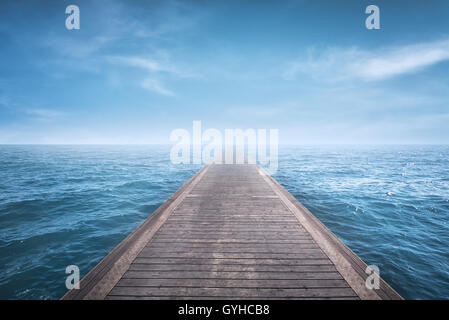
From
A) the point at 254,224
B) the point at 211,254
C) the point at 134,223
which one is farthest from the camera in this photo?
the point at 134,223

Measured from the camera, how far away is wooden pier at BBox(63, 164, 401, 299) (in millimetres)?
3367

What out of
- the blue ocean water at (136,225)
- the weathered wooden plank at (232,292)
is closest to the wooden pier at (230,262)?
the weathered wooden plank at (232,292)

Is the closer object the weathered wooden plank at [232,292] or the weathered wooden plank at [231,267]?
the weathered wooden plank at [232,292]

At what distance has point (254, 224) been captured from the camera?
6.16 metres

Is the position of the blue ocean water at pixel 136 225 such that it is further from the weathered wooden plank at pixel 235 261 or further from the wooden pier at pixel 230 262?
the weathered wooden plank at pixel 235 261

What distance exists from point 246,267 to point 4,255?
9366 millimetres

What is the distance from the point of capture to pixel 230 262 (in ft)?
13.7

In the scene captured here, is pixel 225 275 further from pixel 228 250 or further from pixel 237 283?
pixel 228 250

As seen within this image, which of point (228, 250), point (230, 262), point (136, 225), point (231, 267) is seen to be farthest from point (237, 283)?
point (136, 225)

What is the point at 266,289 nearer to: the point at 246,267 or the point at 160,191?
the point at 246,267

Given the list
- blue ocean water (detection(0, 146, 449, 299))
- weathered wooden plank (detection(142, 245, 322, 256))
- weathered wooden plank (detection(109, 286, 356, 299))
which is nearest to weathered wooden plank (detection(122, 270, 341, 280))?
weathered wooden plank (detection(109, 286, 356, 299))

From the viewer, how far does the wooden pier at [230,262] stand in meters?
3.37

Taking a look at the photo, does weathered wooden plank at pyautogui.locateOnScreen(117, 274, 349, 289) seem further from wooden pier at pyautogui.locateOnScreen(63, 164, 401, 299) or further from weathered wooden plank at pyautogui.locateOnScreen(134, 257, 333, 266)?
weathered wooden plank at pyautogui.locateOnScreen(134, 257, 333, 266)
